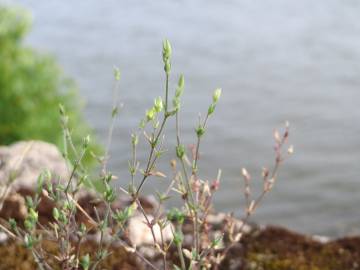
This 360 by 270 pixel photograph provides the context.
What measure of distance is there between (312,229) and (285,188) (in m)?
0.92

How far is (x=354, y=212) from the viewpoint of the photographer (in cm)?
799

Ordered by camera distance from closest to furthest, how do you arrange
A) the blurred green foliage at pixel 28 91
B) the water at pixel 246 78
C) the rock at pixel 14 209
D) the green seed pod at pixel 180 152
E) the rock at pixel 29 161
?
the green seed pod at pixel 180 152, the rock at pixel 14 209, the rock at pixel 29 161, the blurred green foliage at pixel 28 91, the water at pixel 246 78

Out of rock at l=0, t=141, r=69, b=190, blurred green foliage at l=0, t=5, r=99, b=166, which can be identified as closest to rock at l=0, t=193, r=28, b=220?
rock at l=0, t=141, r=69, b=190

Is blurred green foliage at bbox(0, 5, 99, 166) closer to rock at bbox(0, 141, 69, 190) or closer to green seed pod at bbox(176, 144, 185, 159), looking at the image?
rock at bbox(0, 141, 69, 190)

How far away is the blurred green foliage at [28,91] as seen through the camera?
5629 millimetres

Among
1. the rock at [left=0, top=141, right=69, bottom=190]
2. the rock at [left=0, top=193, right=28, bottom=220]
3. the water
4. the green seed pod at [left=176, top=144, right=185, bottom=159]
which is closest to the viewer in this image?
the green seed pod at [left=176, top=144, right=185, bottom=159]

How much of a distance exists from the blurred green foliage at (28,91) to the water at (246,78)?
2739 millimetres

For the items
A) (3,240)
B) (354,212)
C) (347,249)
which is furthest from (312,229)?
(3,240)

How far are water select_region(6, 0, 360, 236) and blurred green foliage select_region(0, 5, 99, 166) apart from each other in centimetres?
274

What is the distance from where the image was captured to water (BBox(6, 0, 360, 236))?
8.54 metres

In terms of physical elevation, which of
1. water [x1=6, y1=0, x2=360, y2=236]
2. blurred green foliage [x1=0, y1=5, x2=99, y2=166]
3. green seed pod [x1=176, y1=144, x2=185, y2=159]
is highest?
green seed pod [x1=176, y1=144, x2=185, y2=159]

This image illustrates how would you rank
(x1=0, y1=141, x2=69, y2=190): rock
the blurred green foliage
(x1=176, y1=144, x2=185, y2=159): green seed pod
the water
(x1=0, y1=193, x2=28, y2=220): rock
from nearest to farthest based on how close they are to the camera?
1. (x1=176, y1=144, x2=185, y2=159): green seed pod
2. (x1=0, y1=193, x2=28, y2=220): rock
3. (x1=0, y1=141, x2=69, y2=190): rock
4. the blurred green foliage
5. the water

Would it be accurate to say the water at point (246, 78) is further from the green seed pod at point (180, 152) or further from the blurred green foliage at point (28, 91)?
the green seed pod at point (180, 152)

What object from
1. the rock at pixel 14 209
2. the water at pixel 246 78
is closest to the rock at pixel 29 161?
the rock at pixel 14 209
